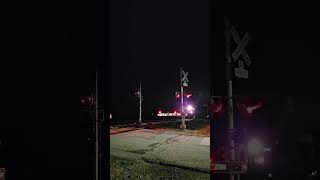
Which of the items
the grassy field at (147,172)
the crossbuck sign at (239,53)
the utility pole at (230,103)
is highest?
the crossbuck sign at (239,53)

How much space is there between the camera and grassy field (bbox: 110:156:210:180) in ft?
37.0

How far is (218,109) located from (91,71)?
3494 millimetres

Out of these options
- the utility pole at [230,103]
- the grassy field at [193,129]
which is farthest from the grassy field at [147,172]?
the grassy field at [193,129]

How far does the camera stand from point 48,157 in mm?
8016

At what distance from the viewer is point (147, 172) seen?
39.1 feet

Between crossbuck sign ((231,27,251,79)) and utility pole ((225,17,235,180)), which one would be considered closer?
utility pole ((225,17,235,180))

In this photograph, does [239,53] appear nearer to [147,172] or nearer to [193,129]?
[147,172]

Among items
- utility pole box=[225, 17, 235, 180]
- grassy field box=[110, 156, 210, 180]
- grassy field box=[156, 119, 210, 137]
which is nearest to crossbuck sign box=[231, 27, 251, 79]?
utility pole box=[225, 17, 235, 180]

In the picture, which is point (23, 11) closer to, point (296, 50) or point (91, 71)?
point (91, 71)

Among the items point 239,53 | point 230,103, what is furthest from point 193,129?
point 230,103

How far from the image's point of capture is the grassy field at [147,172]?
37.0ft

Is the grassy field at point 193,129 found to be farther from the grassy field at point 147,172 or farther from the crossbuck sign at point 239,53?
the crossbuck sign at point 239,53

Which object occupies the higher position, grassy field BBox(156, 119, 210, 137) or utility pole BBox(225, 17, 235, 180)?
utility pole BBox(225, 17, 235, 180)

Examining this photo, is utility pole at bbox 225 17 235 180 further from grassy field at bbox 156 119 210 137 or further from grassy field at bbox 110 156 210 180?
grassy field at bbox 156 119 210 137
